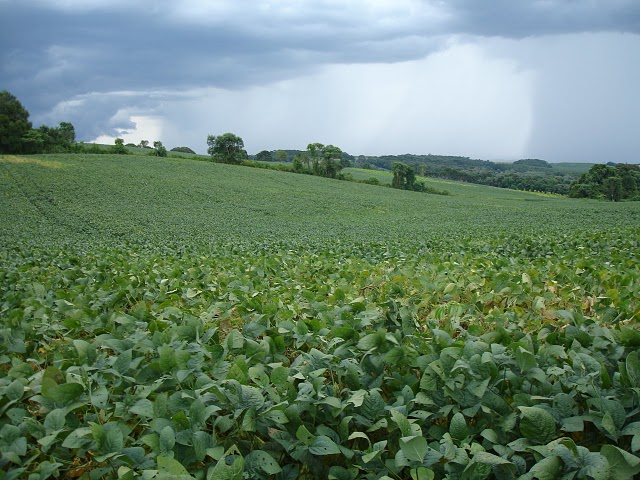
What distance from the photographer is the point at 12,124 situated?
8212 cm

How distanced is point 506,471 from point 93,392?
2.15 metres

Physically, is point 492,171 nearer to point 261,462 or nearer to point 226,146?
point 226,146

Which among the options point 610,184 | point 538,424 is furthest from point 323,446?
point 610,184

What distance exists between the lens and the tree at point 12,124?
81481 millimetres

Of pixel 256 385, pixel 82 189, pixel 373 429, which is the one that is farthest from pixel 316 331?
pixel 82 189

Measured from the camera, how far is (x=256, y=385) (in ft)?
8.76

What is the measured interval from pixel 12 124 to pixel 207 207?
53188 mm

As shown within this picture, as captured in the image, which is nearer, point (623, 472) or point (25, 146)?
point (623, 472)

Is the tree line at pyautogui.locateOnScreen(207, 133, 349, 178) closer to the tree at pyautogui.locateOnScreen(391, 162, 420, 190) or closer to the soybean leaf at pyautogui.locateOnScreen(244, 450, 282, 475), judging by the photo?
the tree at pyautogui.locateOnScreen(391, 162, 420, 190)

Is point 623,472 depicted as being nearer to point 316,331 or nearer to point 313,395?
point 313,395

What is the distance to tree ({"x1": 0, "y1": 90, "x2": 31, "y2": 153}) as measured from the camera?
81.5 meters

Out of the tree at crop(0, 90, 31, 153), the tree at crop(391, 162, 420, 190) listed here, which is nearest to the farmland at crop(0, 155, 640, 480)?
the tree at crop(0, 90, 31, 153)

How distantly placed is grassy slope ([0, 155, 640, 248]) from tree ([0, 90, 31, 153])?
684 inches

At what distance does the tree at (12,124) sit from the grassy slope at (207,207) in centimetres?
1737
